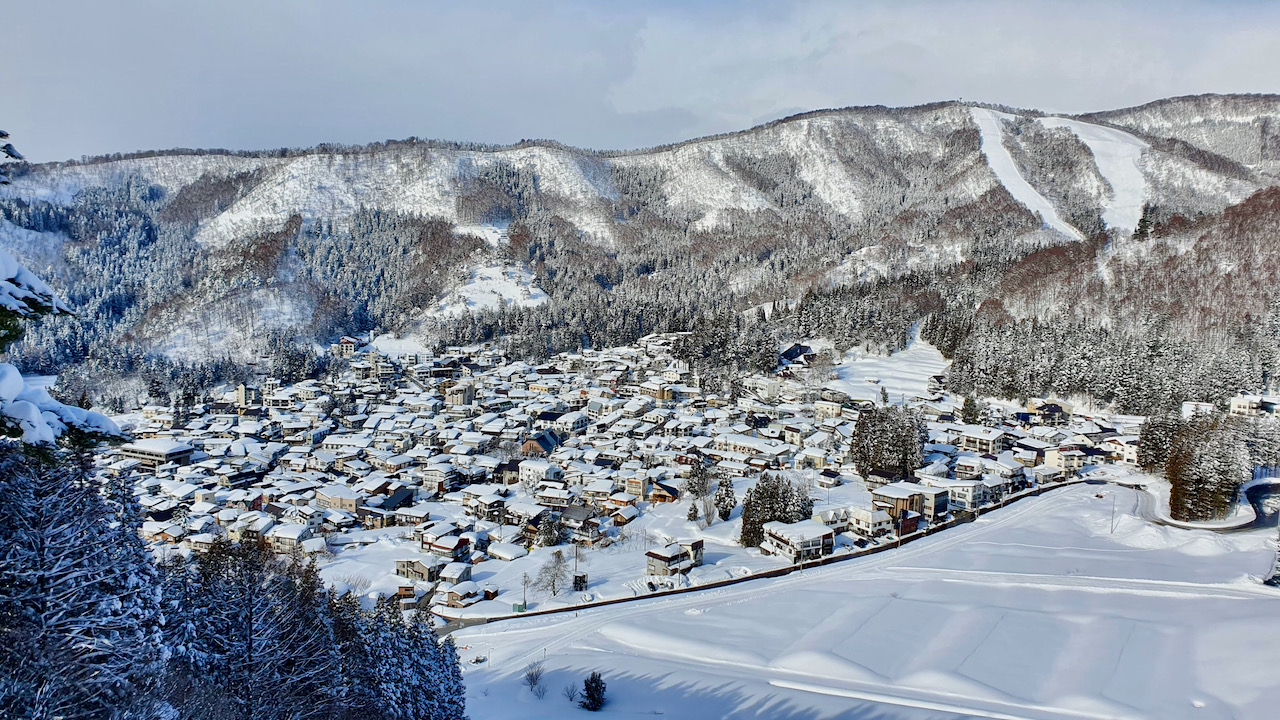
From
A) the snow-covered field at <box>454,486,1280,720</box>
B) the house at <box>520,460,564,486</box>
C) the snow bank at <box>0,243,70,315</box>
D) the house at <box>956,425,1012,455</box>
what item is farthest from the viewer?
the house at <box>956,425,1012,455</box>

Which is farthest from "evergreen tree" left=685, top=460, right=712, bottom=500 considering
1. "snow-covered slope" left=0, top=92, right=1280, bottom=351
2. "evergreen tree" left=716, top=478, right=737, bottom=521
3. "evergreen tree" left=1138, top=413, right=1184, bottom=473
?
"snow-covered slope" left=0, top=92, right=1280, bottom=351

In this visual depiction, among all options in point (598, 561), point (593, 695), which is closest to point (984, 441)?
point (598, 561)

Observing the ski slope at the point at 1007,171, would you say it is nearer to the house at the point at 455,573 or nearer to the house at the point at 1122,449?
the house at the point at 1122,449

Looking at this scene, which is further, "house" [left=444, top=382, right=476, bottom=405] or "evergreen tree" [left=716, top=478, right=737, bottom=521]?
"house" [left=444, top=382, right=476, bottom=405]

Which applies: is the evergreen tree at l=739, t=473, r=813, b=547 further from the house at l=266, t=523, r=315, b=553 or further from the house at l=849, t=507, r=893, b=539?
the house at l=266, t=523, r=315, b=553

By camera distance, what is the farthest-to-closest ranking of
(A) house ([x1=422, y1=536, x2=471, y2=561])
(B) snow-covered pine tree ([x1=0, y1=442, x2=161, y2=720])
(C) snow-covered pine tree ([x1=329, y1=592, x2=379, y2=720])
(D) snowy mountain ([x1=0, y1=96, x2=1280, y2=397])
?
1. (D) snowy mountain ([x1=0, y1=96, x2=1280, y2=397])
2. (A) house ([x1=422, y1=536, x2=471, y2=561])
3. (C) snow-covered pine tree ([x1=329, y1=592, x2=379, y2=720])
4. (B) snow-covered pine tree ([x1=0, y1=442, x2=161, y2=720])

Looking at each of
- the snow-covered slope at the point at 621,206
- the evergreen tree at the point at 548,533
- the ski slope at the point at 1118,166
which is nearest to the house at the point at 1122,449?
the evergreen tree at the point at 548,533
